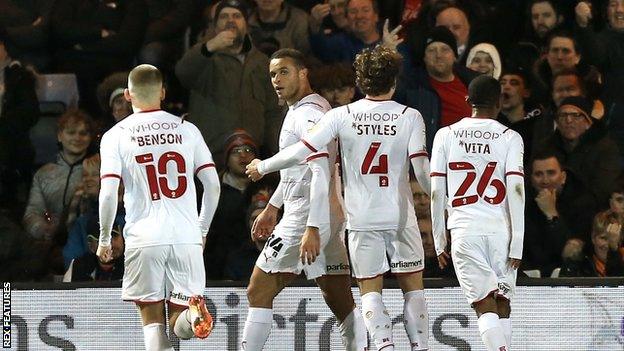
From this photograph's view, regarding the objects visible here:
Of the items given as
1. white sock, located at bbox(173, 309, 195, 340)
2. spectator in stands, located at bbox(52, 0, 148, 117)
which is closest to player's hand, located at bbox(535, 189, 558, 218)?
spectator in stands, located at bbox(52, 0, 148, 117)

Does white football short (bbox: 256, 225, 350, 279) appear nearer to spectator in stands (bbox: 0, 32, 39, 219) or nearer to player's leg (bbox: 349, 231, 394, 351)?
player's leg (bbox: 349, 231, 394, 351)

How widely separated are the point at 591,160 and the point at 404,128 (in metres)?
3.46

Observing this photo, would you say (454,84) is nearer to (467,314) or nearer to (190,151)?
(467,314)

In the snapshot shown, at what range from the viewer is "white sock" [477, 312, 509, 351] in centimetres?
959

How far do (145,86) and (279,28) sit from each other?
175 inches

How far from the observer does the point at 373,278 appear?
9727 mm

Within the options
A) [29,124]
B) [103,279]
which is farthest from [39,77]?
[103,279]

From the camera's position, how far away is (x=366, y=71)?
976 cm

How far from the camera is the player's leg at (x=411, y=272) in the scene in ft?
31.9

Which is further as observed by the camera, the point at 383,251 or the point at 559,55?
the point at 559,55

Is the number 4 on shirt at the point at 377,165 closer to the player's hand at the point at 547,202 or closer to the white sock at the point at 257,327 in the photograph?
the white sock at the point at 257,327

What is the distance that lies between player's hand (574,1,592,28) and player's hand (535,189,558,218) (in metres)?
1.71

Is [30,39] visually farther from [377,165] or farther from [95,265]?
[377,165]

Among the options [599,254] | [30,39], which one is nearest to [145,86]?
[599,254]
